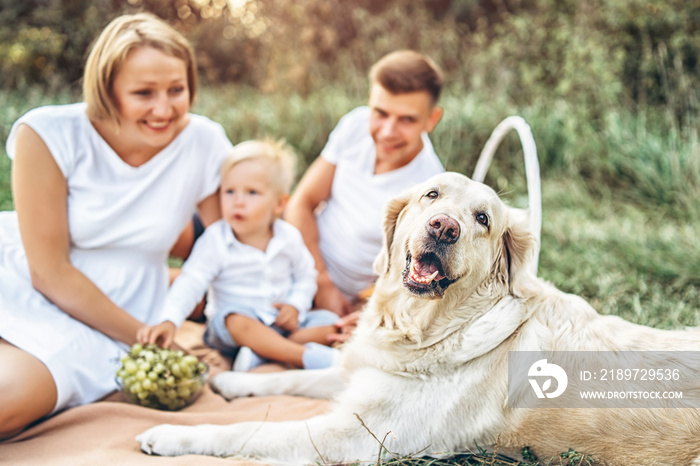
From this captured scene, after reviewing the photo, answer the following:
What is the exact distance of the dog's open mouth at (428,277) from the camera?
207cm

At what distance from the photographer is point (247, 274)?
334 cm

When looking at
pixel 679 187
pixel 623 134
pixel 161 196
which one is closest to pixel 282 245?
pixel 161 196

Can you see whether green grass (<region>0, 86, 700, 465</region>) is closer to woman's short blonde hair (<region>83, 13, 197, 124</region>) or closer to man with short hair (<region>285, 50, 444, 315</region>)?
man with short hair (<region>285, 50, 444, 315</region>)

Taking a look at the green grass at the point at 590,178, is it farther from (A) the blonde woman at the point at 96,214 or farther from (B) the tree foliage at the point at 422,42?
(A) the blonde woman at the point at 96,214

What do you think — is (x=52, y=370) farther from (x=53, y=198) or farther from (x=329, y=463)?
(x=329, y=463)

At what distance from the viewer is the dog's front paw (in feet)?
7.48

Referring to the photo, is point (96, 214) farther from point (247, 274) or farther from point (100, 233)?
point (247, 274)

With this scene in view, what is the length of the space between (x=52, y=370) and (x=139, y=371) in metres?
0.37

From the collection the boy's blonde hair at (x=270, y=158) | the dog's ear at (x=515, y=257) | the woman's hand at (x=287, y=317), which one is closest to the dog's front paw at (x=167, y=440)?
the woman's hand at (x=287, y=317)

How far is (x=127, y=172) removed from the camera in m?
3.00

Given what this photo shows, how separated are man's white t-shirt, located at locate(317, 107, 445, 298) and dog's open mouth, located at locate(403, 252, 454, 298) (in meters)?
1.55

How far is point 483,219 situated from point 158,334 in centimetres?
168

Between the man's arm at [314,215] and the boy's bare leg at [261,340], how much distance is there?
27.5 inches

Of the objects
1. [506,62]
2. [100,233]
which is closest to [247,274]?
[100,233]
